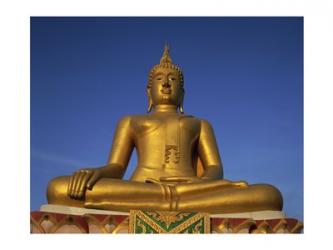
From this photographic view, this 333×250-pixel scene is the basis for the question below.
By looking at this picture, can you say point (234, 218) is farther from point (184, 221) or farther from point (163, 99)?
point (163, 99)

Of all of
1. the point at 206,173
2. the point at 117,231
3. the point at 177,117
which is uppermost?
the point at 177,117

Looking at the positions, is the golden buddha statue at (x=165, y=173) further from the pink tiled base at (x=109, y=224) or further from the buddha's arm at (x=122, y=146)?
the pink tiled base at (x=109, y=224)

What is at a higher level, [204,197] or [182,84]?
[182,84]

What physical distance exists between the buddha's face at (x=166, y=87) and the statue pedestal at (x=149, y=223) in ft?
7.38

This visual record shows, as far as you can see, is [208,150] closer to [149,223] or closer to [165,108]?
[165,108]

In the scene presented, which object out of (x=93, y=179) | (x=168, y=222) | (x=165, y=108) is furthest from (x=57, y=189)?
(x=165, y=108)

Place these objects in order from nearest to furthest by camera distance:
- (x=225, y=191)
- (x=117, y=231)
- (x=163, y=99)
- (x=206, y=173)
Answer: (x=117, y=231), (x=225, y=191), (x=206, y=173), (x=163, y=99)

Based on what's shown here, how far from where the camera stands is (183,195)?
7.56 meters

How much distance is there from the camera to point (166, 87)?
9203mm

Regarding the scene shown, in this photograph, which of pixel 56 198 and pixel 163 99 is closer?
pixel 56 198

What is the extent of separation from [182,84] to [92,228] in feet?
9.55

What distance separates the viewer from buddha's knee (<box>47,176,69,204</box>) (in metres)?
7.49

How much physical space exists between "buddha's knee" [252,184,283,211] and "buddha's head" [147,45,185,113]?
2068 millimetres

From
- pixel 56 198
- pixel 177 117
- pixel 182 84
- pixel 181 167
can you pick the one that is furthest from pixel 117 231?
pixel 182 84
